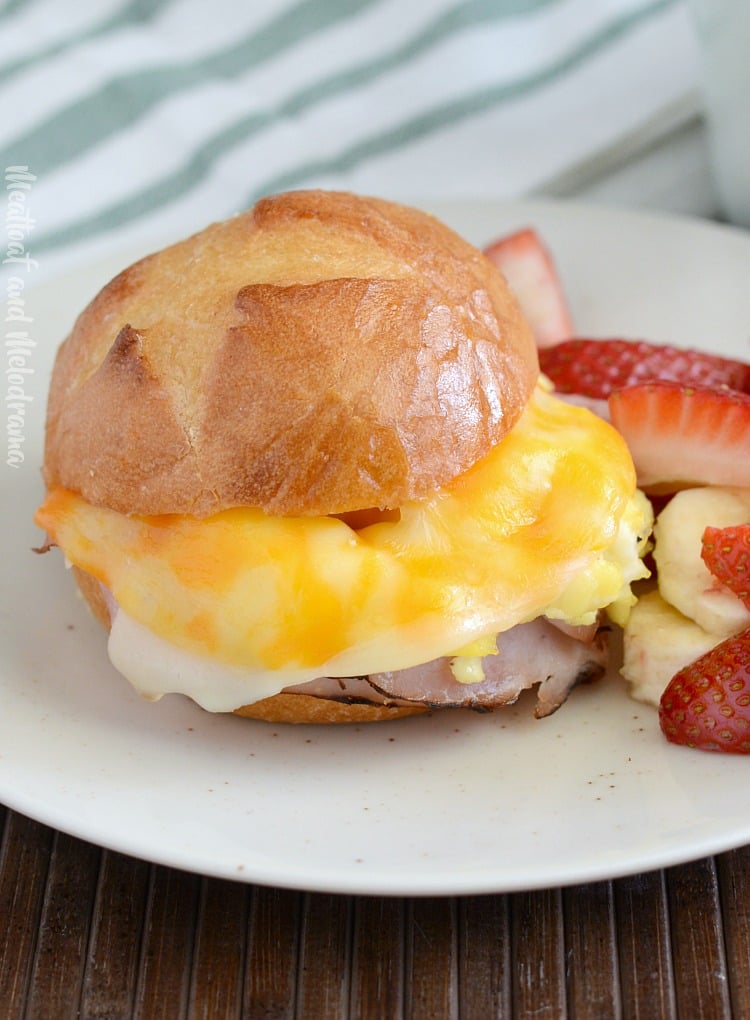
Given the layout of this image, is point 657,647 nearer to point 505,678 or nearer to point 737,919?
point 505,678

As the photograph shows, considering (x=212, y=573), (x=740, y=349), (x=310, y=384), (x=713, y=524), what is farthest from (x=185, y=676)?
(x=740, y=349)

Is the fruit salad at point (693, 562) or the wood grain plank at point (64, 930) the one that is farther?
the fruit salad at point (693, 562)

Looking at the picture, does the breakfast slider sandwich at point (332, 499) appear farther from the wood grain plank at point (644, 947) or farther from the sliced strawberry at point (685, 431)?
the wood grain plank at point (644, 947)

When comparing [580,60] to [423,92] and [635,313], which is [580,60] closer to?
[423,92]

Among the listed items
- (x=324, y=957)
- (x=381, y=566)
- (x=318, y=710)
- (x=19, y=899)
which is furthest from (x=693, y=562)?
(x=19, y=899)

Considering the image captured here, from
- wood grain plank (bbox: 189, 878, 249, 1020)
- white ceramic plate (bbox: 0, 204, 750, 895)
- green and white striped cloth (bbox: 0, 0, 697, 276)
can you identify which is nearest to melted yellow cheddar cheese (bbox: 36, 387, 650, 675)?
white ceramic plate (bbox: 0, 204, 750, 895)

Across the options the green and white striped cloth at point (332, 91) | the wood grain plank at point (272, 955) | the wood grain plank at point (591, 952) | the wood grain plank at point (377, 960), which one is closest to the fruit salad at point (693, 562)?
the wood grain plank at point (591, 952)
